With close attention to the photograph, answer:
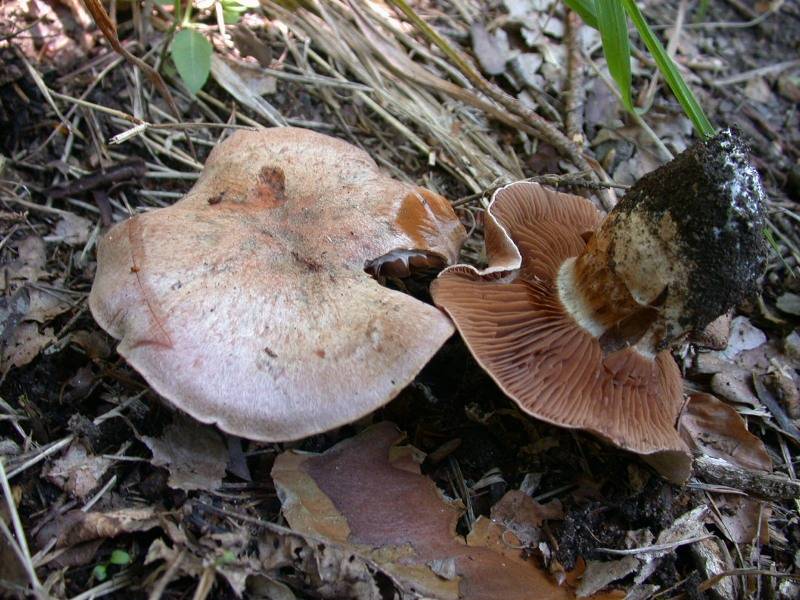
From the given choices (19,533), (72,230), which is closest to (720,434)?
(19,533)

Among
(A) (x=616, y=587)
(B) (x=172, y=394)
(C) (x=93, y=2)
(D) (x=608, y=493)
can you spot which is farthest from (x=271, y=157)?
(A) (x=616, y=587)

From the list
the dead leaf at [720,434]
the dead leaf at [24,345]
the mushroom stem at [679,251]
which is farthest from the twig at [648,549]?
the dead leaf at [24,345]

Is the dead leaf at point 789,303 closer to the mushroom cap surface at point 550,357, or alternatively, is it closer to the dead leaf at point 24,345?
the mushroom cap surface at point 550,357

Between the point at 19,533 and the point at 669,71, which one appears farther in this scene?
the point at 669,71

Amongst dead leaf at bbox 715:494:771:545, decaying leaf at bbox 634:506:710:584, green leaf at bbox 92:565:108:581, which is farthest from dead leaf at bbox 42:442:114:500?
dead leaf at bbox 715:494:771:545

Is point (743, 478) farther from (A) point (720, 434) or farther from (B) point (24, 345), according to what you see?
(B) point (24, 345)

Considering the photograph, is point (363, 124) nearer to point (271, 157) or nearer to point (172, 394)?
point (271, 157)

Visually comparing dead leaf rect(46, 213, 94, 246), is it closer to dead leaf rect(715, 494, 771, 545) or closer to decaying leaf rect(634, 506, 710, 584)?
decaying leaf rect(634, 506, 710, 584)
